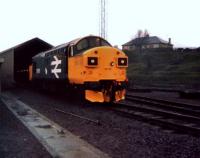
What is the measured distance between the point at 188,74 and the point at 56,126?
2947cm

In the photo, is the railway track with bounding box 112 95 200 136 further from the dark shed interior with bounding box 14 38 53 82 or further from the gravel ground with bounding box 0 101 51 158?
the dark shed interior with bounding box 14 38 53 82

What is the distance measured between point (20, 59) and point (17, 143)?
86.5ft

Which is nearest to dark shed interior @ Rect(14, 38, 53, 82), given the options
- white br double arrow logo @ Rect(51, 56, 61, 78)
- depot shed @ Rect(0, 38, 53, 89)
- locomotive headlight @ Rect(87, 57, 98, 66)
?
depot shed @ Rect(0, 38, 53, 89)

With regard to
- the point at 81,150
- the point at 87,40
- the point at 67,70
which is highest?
the point at 87,40

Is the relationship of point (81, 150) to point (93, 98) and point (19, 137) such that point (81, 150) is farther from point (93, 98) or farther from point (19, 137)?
point (93, 98)

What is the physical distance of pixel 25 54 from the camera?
32.5 metres

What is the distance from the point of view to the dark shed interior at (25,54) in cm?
3068

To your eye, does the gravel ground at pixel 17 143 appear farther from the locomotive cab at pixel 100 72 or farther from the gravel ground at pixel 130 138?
the locomotive cab at pixel 100 72

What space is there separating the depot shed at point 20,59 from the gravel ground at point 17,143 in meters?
20.9

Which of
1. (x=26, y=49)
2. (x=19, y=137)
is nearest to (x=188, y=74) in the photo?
(x=26, y=49)

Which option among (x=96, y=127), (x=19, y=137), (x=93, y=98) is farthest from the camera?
(x=93, y=98)

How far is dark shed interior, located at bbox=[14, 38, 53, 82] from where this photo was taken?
30.7 meters

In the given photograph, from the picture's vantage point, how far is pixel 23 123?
973 centimetres

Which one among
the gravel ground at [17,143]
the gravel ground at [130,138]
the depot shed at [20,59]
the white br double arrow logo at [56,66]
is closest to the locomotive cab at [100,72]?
the gravel ground at [130,138]
